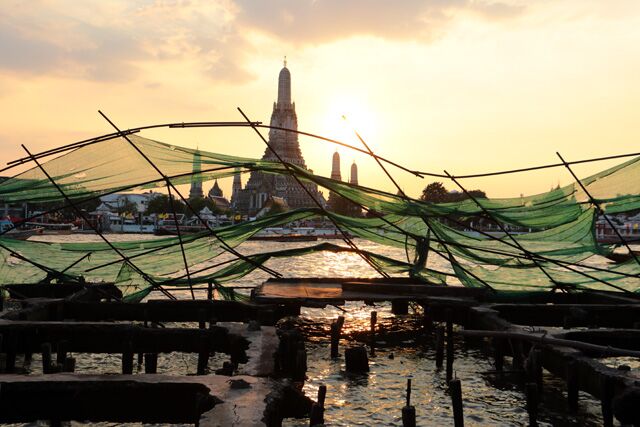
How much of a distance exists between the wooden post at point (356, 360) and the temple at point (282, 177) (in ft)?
306

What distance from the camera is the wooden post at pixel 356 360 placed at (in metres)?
14.9

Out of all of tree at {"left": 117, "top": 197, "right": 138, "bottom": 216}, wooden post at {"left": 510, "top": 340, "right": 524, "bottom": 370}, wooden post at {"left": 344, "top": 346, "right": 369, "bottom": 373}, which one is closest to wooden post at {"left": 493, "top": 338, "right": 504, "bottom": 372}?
wooden post at {"left": 510, "top": 340, "right": 524, "bottom": 370}

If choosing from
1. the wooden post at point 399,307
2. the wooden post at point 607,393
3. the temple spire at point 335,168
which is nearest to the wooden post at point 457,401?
the wooden post at point 607,393

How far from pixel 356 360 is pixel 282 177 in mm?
117438

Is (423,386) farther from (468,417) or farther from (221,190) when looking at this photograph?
(221,190)

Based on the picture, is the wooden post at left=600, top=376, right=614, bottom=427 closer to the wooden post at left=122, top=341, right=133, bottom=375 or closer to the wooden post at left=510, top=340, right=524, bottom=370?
the wooden post at left=510, top=340, right=524, bottom=370

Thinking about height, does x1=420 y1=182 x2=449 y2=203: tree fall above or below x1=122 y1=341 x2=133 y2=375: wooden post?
above

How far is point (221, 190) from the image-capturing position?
191 m

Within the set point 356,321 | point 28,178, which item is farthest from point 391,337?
point 28,178

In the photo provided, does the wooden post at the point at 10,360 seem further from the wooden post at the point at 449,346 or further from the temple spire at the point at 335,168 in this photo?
the temple spire at the point at 335,168

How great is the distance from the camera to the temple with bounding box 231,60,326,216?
390 feet

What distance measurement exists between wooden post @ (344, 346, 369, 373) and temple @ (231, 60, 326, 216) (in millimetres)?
93205

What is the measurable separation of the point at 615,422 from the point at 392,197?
6.92m

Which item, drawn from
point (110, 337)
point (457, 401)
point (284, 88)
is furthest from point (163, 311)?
point (284, 88)
